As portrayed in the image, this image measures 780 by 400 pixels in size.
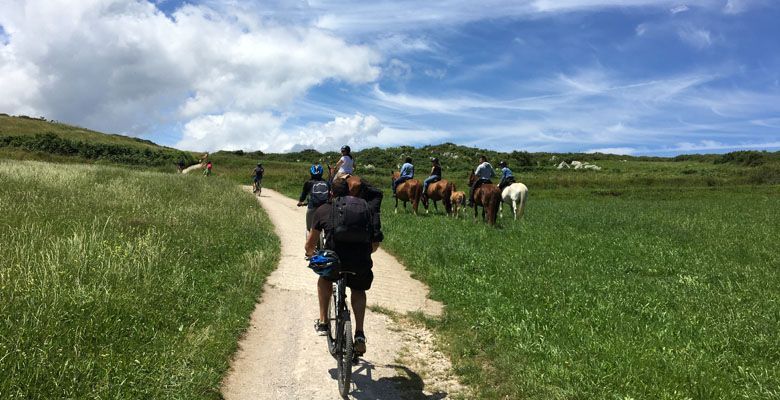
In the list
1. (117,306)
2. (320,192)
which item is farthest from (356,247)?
(117,306)

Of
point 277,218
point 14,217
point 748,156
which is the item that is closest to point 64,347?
point 14,217

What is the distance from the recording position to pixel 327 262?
5324 mm

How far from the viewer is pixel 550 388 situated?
509 centimetres

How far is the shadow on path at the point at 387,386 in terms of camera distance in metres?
5.46

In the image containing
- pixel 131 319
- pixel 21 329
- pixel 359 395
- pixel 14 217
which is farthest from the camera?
pixel 14 217

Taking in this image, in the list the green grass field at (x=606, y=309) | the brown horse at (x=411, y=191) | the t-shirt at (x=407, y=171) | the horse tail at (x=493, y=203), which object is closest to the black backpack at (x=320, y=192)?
the green grass field at (x=606, y=309)

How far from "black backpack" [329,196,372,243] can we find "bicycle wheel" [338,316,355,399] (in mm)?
1010

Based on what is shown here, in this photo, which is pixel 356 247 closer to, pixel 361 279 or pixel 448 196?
pixel 361 279

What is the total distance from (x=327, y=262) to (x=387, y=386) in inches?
71.3

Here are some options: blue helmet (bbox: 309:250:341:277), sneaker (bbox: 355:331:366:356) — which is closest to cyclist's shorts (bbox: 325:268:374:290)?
blue helmet (bbox: 309:250:341:277)

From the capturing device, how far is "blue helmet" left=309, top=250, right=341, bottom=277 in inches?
210

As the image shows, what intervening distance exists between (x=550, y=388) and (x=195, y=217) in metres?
12.8

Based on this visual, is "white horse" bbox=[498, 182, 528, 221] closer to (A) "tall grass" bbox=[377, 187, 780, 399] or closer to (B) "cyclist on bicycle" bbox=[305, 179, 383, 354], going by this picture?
(A) "tall grass" bbox=[377, 187, 780, 399]

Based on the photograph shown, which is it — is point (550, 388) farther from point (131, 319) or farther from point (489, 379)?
point (131, 319)
